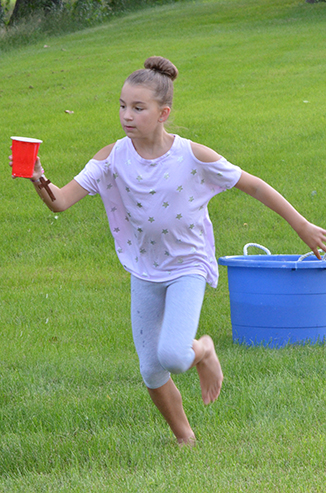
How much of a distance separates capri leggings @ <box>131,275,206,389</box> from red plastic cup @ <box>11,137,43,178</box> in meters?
0.73

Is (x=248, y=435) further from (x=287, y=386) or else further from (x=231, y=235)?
(x=231, y=235)

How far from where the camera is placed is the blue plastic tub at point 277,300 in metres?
4.38

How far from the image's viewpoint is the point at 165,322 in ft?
9.53

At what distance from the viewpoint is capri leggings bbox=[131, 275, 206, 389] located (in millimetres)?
2820

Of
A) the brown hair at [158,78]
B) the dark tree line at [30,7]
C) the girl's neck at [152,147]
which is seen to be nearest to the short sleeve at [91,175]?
the girl's neck at [152,147]

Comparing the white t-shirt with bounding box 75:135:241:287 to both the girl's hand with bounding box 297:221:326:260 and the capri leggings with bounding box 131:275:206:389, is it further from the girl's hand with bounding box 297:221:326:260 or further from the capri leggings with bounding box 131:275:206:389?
the girl's hand with bounding box 297:221:326:260

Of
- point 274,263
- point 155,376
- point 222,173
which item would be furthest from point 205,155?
point 274,263

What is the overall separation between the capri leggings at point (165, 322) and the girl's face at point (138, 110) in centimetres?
69

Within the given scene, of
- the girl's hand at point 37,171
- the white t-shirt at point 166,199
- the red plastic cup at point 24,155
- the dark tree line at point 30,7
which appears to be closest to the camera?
the red plastic cup at point 24,155

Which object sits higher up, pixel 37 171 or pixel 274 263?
pixel 37 171

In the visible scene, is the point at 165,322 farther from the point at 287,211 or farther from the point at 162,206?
the point at 287,211

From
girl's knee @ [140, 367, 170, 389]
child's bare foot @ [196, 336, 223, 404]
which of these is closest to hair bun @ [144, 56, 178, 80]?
child's bare foot @ [196, 336, 223, 404]

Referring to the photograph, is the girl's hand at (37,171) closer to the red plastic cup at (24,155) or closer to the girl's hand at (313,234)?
the red plastic cup at (24,155)

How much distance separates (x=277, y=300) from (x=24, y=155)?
2.29 meters
